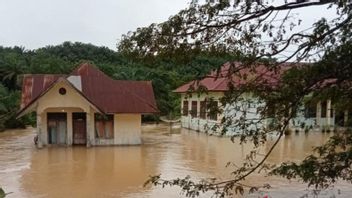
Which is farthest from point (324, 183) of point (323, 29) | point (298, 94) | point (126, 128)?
point (126, 128)

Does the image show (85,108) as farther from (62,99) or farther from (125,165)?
(125,165)

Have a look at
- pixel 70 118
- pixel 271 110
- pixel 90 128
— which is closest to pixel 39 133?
pixel 70 118

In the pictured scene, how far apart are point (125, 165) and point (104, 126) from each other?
568 centimetres

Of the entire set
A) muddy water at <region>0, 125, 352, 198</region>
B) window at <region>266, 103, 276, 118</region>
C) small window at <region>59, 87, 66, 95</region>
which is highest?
small window at <region>59, 87, 66, 95</region>

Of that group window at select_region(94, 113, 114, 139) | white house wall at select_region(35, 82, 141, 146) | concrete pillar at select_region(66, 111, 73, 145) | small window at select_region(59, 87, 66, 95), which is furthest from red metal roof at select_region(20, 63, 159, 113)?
concrete pillar at select_region(66, 111, 73, 145)

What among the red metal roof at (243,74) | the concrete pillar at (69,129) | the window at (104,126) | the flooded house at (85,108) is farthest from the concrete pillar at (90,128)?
the red metal roof at (243,74)

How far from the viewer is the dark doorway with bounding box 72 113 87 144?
21.6m

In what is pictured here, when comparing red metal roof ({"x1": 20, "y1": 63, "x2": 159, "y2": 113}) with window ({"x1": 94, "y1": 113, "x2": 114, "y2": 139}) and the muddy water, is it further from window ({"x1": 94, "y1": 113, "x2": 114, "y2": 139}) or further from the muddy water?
the muddy water

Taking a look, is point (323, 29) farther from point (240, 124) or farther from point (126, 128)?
point (126, 128)

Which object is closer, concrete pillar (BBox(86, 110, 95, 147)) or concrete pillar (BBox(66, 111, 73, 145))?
concrete pillar (BBox(86, 110, 95, 147))

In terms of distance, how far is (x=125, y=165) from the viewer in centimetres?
1650

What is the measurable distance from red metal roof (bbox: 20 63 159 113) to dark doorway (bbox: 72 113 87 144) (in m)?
1.05

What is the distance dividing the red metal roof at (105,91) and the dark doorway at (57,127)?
1254mm

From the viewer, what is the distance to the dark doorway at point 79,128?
70.8 ft
